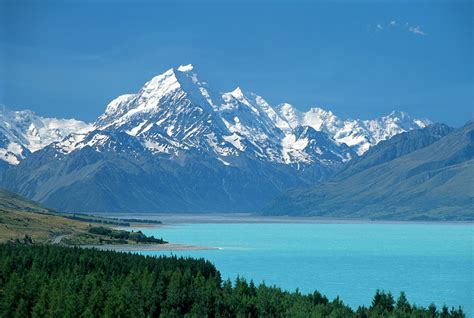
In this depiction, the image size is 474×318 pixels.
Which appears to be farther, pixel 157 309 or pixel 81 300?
pixel 157 309

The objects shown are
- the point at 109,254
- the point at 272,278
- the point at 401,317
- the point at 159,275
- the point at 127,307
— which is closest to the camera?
the point at 401,317

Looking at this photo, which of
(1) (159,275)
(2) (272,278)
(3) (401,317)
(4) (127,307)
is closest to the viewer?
(3) (401,317)

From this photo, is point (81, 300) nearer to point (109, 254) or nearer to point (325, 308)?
point (325, 308)

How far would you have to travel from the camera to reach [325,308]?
111812mm

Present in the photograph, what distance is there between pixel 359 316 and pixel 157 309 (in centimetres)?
2705

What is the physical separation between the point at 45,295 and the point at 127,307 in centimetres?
1097

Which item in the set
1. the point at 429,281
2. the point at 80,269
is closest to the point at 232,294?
the point at 80,269

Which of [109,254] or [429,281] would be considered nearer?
[109,254]

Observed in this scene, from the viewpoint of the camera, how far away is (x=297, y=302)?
115m

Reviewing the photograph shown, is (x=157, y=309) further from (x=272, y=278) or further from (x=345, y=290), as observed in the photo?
(x=272, y=278)

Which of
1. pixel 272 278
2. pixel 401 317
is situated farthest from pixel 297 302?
pixel 272 278

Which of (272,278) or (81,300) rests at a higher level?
(272,278)

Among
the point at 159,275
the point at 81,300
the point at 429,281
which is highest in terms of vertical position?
the point at 429,281

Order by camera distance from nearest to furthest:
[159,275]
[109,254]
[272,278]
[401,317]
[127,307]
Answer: [401,317] → [127,307] → [159,275] → [109,254] → [272,278]
